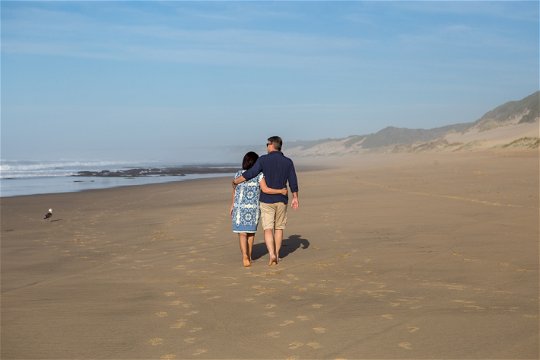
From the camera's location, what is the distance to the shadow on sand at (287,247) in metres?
9.25

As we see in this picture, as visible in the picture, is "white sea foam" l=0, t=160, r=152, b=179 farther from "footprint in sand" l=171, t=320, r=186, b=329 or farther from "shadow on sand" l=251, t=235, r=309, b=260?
"footprint in sand" l=171, t=320, r=186, b=329

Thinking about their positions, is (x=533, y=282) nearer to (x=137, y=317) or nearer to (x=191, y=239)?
(x=137, y=317)

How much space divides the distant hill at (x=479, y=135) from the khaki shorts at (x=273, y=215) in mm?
33474

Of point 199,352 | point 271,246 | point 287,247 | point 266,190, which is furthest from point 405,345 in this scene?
point 287,247

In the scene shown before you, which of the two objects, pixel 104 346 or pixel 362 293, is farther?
pixel 362 293

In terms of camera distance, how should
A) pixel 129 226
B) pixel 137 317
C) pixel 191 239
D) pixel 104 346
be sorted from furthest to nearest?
pixel 129 226
pixel 191 239
pixel 137 317
pixel 104 346

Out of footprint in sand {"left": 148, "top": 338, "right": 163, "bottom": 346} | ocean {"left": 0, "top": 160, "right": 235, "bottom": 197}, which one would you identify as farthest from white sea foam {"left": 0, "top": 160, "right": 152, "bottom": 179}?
footprint in sand {"left": 148, "top": 338, "right": 163, "bottom": 346}

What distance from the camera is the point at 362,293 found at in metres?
6.23

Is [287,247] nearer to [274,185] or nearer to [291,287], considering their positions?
[274,185]

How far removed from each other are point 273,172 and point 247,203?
2.04 feet

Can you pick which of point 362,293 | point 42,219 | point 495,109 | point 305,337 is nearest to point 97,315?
point 305,337

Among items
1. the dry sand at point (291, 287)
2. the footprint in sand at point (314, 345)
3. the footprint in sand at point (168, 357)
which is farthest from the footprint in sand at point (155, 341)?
the footprint in sand at point (314, 345)

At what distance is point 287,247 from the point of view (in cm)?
980

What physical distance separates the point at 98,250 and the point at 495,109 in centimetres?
9901
